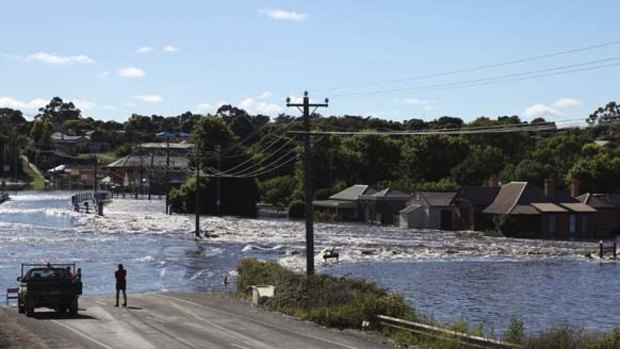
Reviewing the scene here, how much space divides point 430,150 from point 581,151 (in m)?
26.7

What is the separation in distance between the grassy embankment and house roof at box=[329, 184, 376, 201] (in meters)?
85.6

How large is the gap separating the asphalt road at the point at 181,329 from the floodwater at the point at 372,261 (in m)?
10.6

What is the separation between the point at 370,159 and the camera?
15188cm

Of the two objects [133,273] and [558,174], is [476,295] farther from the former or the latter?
[558,174]

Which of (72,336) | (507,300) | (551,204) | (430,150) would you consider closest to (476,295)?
(507,300)

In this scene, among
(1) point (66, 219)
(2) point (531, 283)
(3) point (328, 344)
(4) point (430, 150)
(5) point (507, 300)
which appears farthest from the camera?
(4) point (430, 150)

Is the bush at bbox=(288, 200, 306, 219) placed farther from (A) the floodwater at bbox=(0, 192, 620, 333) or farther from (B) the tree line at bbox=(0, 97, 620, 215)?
(A) the floodwater at bbox=(0, 192, 620, 333)

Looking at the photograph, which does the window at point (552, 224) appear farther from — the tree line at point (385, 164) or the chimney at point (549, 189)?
the tree line at point (385, 164)

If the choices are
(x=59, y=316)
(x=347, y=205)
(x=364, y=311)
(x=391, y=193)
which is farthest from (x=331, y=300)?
(x=347, y=205)

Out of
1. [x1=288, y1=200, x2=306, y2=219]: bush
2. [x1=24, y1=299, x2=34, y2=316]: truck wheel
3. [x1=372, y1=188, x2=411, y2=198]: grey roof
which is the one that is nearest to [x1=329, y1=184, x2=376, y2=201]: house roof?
[x1=372, y1=188, x2=411, y2=198]: grey roof

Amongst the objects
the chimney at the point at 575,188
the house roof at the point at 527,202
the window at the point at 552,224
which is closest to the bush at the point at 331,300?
the house roof at the point at 527,202

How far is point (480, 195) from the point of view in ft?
350

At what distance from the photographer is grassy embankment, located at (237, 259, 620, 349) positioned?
2512cm

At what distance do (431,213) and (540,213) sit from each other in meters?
15.1
